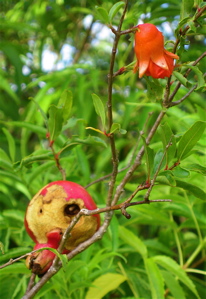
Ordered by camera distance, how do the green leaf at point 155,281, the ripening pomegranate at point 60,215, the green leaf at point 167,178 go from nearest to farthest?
the green leaf at point 167,178
the ripening pomegranate at point 60,215
the green leaf at point 155,281

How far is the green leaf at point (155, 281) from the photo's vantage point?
2.47ft

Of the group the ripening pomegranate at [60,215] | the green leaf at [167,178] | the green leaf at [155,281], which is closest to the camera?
the green leaf at [167,178]

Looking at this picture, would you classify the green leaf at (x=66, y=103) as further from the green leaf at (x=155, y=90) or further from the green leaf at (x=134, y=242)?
the green leaf at (x=134, y=242)

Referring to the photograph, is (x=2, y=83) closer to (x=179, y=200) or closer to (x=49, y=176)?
(x=49, y=176)

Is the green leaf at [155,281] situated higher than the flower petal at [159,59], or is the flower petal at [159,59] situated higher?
the flower petal at [159,59]

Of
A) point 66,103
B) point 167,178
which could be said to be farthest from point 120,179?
point 167,178

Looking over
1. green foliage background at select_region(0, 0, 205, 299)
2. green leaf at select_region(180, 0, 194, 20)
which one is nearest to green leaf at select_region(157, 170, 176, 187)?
green foliage background at select_region(0, 0, 205, 299)

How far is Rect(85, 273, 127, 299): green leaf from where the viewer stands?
81 centimetres

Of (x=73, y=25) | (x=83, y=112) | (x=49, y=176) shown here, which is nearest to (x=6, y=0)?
(x=73, y=25)

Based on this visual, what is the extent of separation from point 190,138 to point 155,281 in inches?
11.4

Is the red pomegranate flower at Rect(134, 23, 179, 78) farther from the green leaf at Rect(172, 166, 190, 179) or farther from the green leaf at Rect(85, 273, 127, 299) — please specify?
the green leaf at Rect(85, 273, 127, 299)

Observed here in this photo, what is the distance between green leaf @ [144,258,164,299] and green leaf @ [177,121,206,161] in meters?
0.26

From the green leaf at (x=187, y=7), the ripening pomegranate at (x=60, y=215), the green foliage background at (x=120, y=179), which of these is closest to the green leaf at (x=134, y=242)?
the green foliage background at (x=120, y=179)

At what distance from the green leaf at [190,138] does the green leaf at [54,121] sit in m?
0.19
